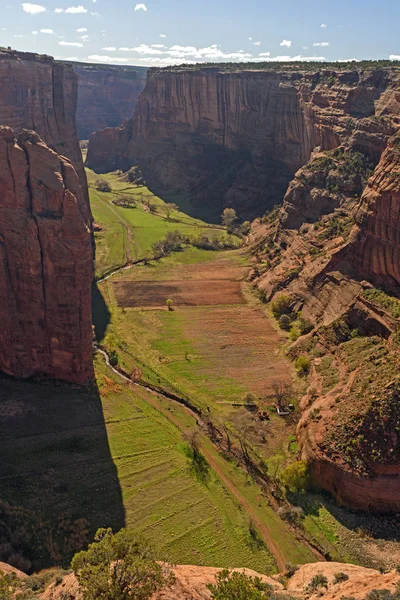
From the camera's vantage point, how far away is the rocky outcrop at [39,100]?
112 m

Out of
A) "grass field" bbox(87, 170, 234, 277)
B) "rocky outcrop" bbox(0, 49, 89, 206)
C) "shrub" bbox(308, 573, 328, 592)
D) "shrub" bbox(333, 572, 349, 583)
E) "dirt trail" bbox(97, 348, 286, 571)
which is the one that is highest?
"rocky outcrop" bbox(0, 49, 89, 206)

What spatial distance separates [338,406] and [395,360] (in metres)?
8.29

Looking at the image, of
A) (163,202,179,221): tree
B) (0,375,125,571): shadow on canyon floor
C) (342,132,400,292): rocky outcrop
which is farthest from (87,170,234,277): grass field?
(342,132,400,292): rocky outcrop

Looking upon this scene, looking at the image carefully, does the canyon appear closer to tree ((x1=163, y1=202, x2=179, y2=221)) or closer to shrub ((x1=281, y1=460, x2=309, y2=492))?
shrub ((x1=281, y1=460, x2=309, y2=492))

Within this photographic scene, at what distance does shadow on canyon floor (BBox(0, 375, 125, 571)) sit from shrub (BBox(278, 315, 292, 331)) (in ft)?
110

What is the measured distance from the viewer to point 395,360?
54688 mm

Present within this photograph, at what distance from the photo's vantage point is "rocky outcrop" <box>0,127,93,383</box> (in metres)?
56.3

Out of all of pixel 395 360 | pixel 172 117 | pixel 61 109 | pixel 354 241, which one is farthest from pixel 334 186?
pixel 172 117

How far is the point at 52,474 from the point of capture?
4766 cm

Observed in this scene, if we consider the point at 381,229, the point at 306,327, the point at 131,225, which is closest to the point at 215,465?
the point at 306,327

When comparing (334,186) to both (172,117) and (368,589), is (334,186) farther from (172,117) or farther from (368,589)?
(172,117)

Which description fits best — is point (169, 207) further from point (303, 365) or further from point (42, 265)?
point (42, 265)

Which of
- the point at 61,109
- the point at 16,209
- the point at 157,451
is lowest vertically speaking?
the point at 157,451

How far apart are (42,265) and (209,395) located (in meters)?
26.3
